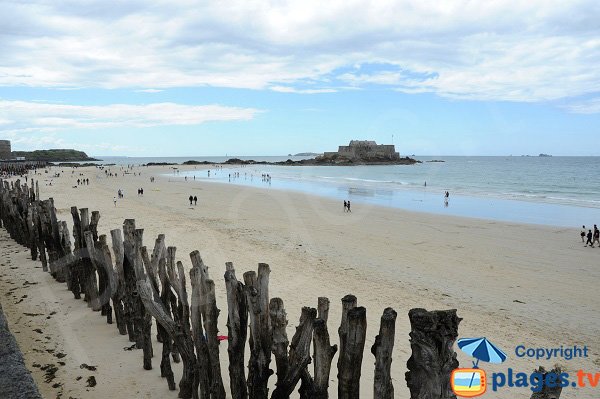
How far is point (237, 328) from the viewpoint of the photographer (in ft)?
15.7

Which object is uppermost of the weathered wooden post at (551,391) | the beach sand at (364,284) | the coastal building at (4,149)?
the coastal building at (4,149)

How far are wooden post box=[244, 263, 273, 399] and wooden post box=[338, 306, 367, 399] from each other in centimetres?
89

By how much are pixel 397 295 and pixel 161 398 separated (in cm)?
643

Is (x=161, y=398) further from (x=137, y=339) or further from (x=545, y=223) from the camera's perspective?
(x=545, y=223)

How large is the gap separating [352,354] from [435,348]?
3.21 feet

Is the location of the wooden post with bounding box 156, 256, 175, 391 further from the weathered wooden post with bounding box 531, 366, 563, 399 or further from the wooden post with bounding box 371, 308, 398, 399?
the weathered wooden post with bounding box 531, 366, 563, 399

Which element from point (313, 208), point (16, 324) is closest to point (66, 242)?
point (16, 324)

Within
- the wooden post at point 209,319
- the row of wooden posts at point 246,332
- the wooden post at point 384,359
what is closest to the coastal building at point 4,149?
the row of wooden posts at point 246,332

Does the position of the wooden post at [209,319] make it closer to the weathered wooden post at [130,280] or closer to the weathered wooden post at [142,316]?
the weathered wooden post at [142,316]

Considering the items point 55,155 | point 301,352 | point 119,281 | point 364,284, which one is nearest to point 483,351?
point 301,352

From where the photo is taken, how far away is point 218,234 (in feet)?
57.4

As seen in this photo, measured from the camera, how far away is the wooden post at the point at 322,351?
4059mm

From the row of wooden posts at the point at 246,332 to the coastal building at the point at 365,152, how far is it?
128 meters

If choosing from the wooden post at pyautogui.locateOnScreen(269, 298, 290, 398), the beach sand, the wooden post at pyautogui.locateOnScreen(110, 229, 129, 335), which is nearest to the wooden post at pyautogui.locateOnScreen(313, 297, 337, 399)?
the wooden post at pyautogui.locateOnScreen(269, 298, 290, 398)
